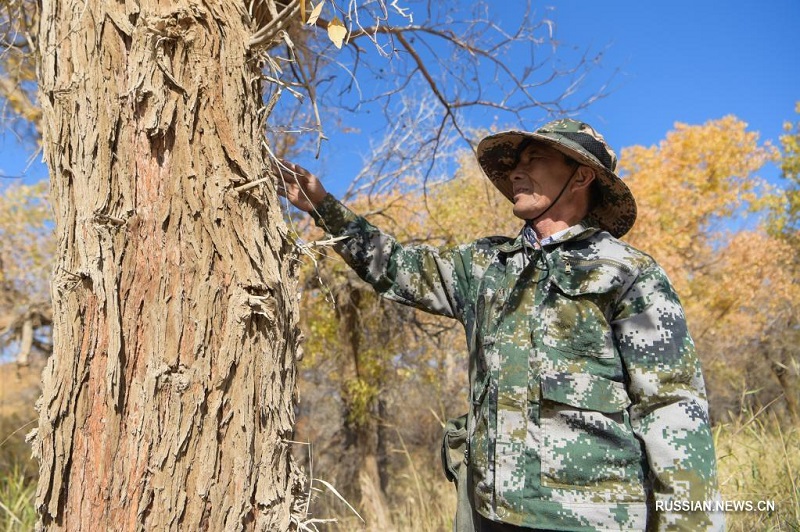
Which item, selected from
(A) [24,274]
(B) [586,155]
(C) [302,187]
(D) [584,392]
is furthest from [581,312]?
(A) [24,274]

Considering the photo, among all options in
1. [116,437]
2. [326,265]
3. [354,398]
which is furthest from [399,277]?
[354,398]

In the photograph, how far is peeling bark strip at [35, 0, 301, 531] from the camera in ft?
4.01

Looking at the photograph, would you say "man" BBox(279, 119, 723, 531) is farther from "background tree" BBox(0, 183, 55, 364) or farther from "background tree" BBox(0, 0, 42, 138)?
"background tree" BBox(0, 183, 55, 364)

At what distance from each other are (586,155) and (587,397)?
731 mm

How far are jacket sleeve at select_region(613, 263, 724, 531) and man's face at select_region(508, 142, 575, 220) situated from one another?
1.32 ft

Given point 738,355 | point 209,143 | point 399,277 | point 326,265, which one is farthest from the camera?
point 738,355

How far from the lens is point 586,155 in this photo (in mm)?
1713

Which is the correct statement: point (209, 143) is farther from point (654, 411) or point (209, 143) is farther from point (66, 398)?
point (654, 411)

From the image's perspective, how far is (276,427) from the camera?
1.38m

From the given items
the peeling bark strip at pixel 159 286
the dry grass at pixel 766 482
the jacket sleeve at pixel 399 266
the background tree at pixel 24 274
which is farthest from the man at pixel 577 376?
the background tree at pixel 24 274

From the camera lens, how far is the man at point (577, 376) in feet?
4.75

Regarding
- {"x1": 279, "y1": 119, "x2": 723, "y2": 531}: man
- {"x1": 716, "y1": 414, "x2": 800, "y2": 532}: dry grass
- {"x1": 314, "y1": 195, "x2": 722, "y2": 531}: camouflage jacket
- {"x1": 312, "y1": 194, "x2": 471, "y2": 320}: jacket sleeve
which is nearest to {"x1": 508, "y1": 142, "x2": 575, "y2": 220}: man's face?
{"x1": 279, "y1": 119, "x2": 723, "y2": 531}: man

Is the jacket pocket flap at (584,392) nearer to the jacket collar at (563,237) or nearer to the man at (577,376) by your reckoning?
the man at (577,376)

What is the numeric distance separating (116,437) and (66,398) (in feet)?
0.48
